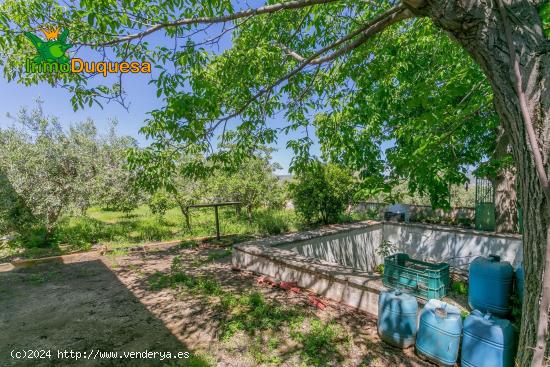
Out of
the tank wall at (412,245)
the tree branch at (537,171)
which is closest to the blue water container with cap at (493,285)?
the tank wall at (412,245)

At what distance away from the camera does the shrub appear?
7.79 meters

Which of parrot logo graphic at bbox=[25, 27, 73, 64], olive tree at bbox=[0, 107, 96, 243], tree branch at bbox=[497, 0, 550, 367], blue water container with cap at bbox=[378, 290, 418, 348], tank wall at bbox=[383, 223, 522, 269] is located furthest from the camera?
olive tree at bbox=[0, 107, 96, 243]

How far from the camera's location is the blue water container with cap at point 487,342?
2.01 meters

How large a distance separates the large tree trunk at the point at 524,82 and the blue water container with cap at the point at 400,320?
3.78ft

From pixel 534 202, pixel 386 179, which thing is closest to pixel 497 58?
pixel 534 202

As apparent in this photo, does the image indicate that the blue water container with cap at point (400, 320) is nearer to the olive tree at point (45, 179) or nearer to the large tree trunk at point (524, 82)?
the large tree trunk at point (524, 82)

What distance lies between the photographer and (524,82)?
128 centimetres

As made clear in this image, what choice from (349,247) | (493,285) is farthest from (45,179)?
(493,285)

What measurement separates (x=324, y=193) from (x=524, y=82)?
21.4 ft

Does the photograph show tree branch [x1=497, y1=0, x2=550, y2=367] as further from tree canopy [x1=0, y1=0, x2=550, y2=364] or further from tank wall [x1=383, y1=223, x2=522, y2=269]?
tank wall [x1=383, y1=223, x2=522, y2=269]

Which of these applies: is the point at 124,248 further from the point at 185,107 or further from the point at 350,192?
the point at 350,192

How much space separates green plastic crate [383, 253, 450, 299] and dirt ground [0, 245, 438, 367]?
1.38m

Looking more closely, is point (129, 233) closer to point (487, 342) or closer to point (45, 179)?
point (45, 179)

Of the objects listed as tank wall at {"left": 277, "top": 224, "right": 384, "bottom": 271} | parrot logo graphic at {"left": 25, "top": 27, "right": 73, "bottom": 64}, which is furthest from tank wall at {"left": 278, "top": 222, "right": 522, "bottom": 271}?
parrot logo graphic at {"left": 25, "top": 27, "right": 73, "bottom": 64}
